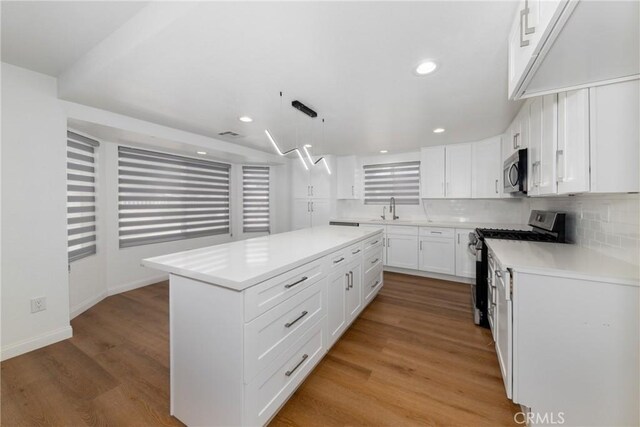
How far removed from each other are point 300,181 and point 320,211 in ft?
2.66

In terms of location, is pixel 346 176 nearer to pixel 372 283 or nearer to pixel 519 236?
pixel 372 283

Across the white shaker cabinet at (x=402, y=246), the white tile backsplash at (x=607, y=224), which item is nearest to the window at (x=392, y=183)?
the white shaker cabinet at (x=402, y=246)

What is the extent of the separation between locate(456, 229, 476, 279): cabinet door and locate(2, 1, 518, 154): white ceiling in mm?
1712

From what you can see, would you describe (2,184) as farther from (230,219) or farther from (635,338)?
(635,338)

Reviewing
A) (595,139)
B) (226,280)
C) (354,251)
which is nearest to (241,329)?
(226,280)

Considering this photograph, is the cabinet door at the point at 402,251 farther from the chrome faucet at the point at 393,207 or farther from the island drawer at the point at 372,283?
the island drawer at the point at 372,283

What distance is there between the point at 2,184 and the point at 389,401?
337 centimetres

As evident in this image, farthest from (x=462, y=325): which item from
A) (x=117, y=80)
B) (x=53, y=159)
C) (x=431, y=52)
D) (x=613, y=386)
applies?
(x=53, y=159)

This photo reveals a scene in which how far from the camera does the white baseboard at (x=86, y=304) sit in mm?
2698

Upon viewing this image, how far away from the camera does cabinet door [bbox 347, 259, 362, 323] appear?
2366 millimetres

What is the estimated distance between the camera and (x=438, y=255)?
4012 millimetres

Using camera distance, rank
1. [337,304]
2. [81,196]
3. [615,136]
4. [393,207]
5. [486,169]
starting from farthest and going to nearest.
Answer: [393,207], [486,169], [81,196], [337,304], [615,136]

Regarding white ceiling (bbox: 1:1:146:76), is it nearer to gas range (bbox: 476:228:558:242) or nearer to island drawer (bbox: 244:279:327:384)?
island drawer (bbox: 244:279:327:384)

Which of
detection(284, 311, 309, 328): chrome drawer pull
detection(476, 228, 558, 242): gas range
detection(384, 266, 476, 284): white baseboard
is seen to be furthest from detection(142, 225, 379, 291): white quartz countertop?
detection(384, 266, 476, 284): white baseboard
